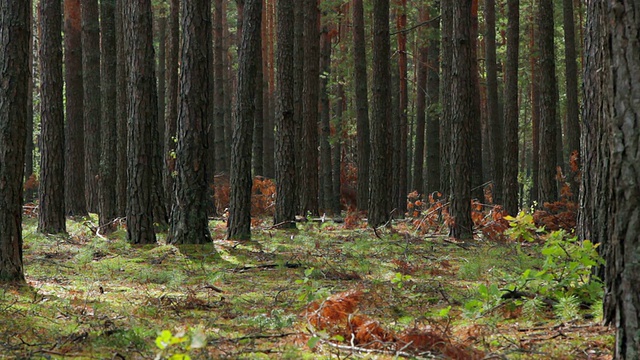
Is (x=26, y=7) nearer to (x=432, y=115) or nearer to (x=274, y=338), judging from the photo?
(x=274, y=338)

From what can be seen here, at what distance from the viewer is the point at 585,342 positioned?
15.9 feet

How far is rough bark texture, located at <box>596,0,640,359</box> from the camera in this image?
12.5 ft

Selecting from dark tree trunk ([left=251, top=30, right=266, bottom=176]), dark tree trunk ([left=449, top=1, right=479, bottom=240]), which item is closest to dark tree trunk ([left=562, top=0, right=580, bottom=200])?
dark tree trunk ([left=449, top=1, right=479, bottom=240])

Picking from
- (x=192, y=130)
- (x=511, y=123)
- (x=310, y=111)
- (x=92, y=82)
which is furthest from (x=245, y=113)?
(x=511, y=123)

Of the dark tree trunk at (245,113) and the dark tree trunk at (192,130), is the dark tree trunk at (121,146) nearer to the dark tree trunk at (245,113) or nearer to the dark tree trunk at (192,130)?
the dark tree trunk at (245,113)

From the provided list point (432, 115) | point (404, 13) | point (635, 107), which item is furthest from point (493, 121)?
point (635, 107)

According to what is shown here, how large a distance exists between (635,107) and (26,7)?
6210 mm

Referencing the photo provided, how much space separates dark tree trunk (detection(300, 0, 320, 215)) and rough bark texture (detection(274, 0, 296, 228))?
3.81 meters

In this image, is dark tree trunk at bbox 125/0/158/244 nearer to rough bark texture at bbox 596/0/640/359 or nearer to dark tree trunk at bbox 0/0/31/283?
dark tree trunk at bbox 0/0/31/283

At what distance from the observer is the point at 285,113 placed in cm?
1477

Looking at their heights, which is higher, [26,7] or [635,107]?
[26,7]

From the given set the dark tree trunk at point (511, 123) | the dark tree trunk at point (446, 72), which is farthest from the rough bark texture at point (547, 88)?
the dark tree trunk at point (446, 72)

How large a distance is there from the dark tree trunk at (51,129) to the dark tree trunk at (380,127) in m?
6.68

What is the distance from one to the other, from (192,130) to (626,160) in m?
8.40
